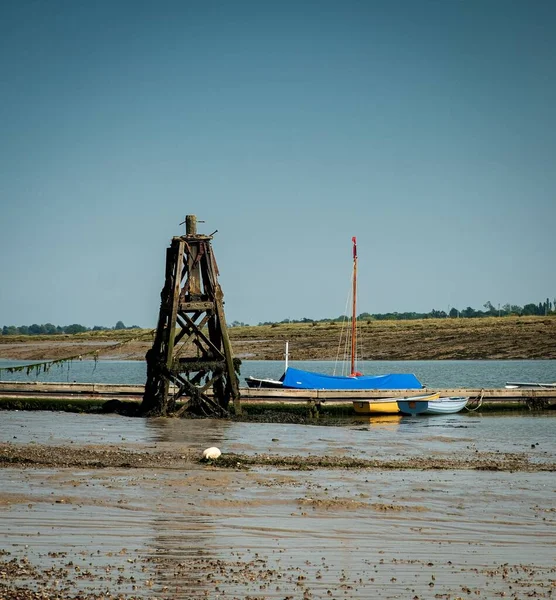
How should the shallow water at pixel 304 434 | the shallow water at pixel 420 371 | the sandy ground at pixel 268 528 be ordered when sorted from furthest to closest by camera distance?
the shallow water at pixel 420 371 < the shallow water at pixel 304 434 < the sandy ground at pixel 268 528

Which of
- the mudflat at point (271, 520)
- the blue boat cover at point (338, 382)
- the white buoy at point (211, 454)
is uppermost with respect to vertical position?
the blue boat cover at point (338, 382)

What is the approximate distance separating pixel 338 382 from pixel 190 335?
32.4ft

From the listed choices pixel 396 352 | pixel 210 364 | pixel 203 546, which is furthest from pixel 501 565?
pixel 396 352

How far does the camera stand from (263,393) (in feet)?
118

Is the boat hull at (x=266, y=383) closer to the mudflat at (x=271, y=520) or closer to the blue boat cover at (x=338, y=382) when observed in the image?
the blue boat cover at (x=338, y=382)

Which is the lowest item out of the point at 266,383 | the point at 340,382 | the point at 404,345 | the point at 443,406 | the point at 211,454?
the point at 443,406

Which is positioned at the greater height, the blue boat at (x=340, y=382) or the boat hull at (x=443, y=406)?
the blue boat at (x=340, y=382)

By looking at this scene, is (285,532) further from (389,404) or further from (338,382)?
(338,382)

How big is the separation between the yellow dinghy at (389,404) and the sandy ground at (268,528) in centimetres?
1473

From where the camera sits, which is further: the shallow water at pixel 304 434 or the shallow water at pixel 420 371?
the shallow water at pixel 420 371

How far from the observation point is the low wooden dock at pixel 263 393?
36219mm

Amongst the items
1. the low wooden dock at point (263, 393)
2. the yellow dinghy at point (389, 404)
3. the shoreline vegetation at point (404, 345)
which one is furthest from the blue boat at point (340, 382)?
the shoreline vegetation at point (404, 345)

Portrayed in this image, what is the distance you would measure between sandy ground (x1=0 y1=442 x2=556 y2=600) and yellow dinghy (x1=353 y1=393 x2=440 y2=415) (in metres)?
14.7

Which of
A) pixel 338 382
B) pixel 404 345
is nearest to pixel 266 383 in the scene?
pixel 338 382
